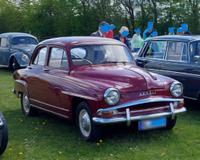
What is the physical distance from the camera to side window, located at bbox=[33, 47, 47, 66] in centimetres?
779

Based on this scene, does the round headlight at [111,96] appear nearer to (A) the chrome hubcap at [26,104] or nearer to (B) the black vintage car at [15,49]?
(A) the chrome hubcap at [26,104]

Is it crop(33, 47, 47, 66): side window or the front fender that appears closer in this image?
crop(33, 47, 47, 66): side window

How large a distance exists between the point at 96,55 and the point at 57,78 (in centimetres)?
76

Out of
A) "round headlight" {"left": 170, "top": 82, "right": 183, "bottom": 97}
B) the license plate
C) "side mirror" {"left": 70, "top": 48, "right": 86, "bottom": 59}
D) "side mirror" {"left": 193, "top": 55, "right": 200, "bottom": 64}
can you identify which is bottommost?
the license plate

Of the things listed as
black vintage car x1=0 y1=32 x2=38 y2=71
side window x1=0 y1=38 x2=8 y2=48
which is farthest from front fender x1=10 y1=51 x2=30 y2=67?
side window x1=0 y1=38 x2=8 y2=48

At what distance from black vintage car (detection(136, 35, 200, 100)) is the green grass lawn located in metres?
0.69

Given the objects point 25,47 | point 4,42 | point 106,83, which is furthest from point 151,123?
point 4,42

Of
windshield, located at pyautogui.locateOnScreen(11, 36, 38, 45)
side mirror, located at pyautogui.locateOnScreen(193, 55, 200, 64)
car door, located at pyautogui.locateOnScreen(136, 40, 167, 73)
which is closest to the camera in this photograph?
side mirror, located at pyautogui.locateOnScreen(193, 55, 200, 64)

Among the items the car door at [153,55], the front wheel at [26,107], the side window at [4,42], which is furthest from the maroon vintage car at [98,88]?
the side window at [4,42]

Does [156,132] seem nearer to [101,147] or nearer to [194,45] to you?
[101,147]

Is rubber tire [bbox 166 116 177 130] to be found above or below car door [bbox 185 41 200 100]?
below

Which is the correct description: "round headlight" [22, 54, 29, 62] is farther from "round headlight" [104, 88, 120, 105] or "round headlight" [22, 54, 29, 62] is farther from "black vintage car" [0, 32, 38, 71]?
"round headlight" [104, 88, 120, 105]

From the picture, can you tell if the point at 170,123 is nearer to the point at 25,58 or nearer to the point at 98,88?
the point at 98,88

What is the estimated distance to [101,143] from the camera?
618cm
